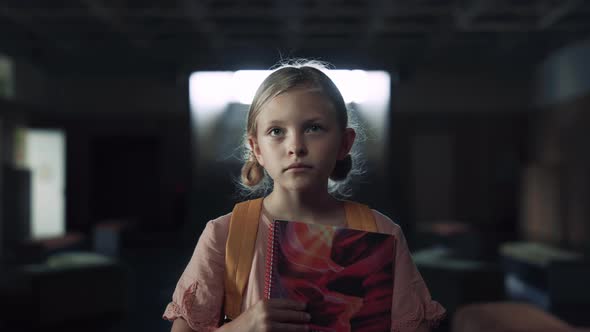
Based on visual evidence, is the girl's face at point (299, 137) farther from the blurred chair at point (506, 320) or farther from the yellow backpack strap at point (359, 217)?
the blurred chair at point (506, 320)

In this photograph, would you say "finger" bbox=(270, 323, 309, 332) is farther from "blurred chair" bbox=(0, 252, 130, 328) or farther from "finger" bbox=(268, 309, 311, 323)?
"blurred chair" bbox=(0, 252, 130, 328)

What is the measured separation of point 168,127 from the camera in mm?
12992

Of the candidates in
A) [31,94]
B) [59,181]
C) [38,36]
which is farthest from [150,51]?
[59,181]

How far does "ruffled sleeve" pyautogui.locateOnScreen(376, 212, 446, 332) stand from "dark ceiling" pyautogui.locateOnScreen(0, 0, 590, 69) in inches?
256

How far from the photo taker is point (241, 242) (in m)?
0.70

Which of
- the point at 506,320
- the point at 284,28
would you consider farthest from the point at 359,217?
the point at 284,28

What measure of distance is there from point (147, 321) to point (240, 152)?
5.21m

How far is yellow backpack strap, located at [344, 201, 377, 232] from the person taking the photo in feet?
2.30

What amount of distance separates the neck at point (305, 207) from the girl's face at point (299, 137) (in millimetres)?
28

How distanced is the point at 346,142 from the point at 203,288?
0.85ft

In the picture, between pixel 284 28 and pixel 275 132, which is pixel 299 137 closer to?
pixel 275 132

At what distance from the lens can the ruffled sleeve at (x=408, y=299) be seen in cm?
70

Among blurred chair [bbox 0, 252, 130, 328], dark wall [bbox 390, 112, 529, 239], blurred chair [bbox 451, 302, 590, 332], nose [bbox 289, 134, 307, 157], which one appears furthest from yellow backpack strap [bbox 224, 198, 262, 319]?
dark wall [bbox 390, 112, 529, 239]

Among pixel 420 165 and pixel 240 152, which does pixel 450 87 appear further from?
pixel 240 152
